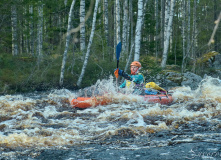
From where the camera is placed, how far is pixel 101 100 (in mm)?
8203

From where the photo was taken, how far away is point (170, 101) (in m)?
8.39

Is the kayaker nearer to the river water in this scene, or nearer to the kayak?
the kayak

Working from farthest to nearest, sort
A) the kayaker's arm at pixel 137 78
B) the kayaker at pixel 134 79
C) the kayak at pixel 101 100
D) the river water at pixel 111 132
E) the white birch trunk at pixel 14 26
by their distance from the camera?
the white birch trunk at pixel 14 26 → the kayaker's arm at pixel 137 78 → the kayaker at pixel 134 79 → the kayak at pixel 101 100 → the river water at pixel 111 132

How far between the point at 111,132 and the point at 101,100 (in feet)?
10.3

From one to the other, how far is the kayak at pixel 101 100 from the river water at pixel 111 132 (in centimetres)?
22

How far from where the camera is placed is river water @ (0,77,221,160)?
400cm

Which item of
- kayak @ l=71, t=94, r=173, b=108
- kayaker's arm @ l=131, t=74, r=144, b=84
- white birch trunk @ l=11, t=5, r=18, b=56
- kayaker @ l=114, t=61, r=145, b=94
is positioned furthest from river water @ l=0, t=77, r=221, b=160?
white birch trunk @ l=11, t=5, r=18, b=56

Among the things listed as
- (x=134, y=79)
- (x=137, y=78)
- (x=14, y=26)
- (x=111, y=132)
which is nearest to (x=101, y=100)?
(x=134, y=79)

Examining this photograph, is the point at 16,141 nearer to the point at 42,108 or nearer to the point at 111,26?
the point at 42,108

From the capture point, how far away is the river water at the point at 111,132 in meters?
4.00

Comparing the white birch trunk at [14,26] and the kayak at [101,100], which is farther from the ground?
the white birch trunk at [14,26]

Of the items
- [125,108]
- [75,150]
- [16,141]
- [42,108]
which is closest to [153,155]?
[75,150]

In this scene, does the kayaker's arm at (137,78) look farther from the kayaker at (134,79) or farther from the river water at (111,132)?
the river water at (111,132)

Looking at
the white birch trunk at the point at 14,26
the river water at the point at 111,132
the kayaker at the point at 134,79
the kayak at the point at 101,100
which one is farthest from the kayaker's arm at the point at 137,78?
the white birch trunk at the point at 14,26
